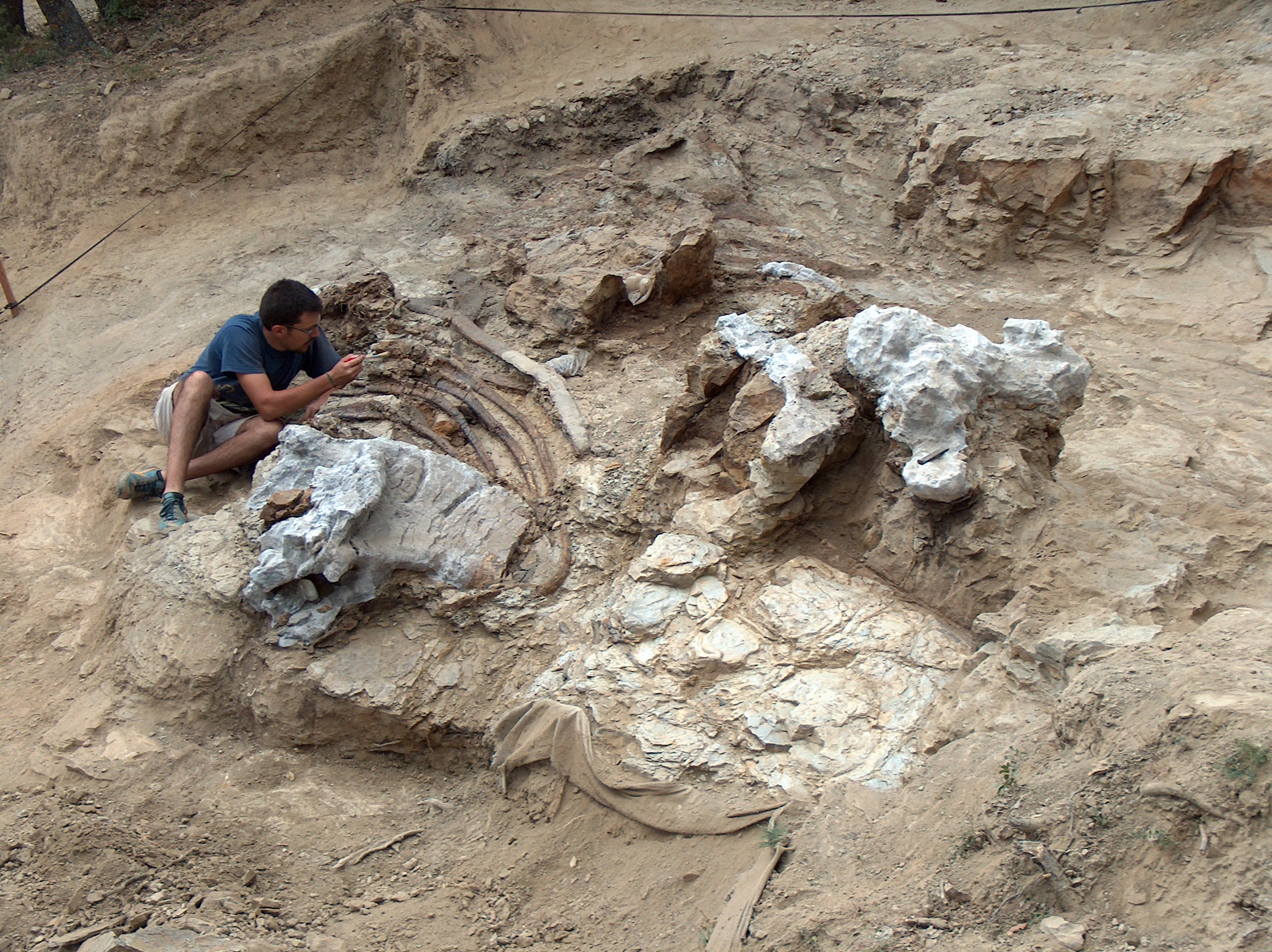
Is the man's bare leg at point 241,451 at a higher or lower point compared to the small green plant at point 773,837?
higher

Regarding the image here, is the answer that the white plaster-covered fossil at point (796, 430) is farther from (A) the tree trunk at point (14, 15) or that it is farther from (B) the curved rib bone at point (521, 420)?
(A) the tree trunk at point (14, 15)

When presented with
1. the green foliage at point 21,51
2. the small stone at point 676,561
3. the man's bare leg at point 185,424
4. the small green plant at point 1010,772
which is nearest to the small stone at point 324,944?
the small stone at point 676,561

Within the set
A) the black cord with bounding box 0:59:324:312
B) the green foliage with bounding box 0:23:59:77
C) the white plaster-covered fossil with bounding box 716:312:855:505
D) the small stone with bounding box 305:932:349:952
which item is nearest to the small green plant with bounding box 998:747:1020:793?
the white plaster-covered fossil with bounding box 716:312:855:505

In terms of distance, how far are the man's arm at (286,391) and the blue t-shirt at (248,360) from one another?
0.19ft

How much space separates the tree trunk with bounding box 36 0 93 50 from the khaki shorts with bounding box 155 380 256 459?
5.39m

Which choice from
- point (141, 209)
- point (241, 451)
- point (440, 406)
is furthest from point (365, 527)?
point (141, 209)

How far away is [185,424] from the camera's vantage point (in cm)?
394

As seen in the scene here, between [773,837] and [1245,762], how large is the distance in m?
1.05

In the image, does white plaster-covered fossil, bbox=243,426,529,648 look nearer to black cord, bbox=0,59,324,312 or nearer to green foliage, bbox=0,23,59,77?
black cord, bbox=0,59,324,312

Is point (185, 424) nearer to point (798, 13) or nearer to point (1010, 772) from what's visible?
point (1010, 772)

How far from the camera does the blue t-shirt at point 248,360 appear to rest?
4.01 meters

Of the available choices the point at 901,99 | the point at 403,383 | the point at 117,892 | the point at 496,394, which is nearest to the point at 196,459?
the point at 403,383

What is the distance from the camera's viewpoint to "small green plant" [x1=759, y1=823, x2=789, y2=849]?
2.29 m

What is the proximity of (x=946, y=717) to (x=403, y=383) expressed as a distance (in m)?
2.77
